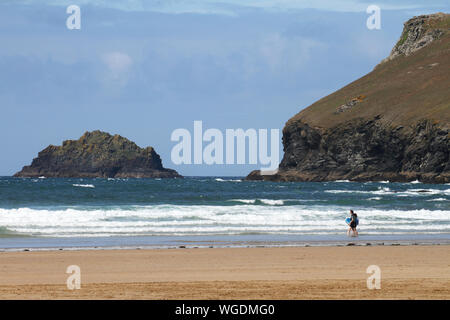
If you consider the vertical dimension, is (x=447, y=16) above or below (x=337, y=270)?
above

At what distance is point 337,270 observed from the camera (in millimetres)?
15039

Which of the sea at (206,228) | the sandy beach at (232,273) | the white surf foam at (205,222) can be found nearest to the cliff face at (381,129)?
the white surf foam at (205,222)

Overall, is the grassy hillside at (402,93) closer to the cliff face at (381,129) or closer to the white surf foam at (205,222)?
the cliff face at (381,129)

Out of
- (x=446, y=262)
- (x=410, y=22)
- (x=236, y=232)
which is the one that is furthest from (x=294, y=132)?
(x=446, y=262)

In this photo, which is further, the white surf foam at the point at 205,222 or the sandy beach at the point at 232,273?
the white surf foam at the point at 205,222

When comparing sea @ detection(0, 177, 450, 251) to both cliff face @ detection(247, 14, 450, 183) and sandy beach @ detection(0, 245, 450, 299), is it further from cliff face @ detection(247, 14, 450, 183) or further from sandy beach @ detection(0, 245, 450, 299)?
cliff face @ detection(247, 14, 450, 183)

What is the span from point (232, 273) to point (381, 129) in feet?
418

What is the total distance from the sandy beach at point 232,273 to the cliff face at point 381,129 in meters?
106

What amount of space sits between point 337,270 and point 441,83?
145553mm

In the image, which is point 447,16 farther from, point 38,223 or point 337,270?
point 337,270

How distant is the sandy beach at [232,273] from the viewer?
11.4 metres

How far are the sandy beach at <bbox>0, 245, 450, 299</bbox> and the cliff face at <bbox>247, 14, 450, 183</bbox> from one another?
105638mm

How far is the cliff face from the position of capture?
127 metres

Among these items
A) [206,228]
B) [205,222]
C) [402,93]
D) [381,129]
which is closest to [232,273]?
[206,228]
